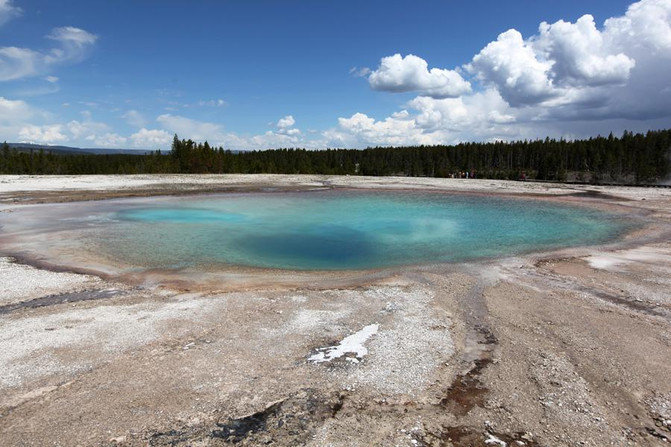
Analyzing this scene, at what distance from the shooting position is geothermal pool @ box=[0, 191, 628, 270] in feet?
47.9

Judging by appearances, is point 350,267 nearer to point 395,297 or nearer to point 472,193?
point 395,297

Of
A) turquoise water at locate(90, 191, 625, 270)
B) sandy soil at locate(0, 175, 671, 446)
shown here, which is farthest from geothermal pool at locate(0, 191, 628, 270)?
sandy soil at locate(0, 175, 671, 446)

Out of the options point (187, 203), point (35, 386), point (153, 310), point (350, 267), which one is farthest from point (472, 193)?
point (35, 386)

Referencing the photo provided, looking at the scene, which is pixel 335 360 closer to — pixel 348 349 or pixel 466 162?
pixel 348 349

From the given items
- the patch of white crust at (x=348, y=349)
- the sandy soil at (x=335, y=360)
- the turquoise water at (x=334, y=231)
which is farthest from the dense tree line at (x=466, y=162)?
the patch of white crust at (x=348, y=349)

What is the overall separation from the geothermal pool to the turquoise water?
0.04m

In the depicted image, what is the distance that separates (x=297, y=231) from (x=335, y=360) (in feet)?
A: 44.7

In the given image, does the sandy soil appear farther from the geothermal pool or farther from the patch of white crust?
the geothermal pool

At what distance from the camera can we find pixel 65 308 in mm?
8648

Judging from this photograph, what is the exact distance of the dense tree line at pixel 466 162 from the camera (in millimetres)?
76500

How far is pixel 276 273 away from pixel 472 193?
30200 millimetres

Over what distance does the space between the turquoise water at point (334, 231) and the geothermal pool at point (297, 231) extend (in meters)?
0.04

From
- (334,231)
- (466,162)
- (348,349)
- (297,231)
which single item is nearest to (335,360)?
(348,349)

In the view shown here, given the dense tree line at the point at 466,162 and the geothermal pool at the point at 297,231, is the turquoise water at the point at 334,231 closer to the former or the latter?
the geothermal pool at the point at 297,231
